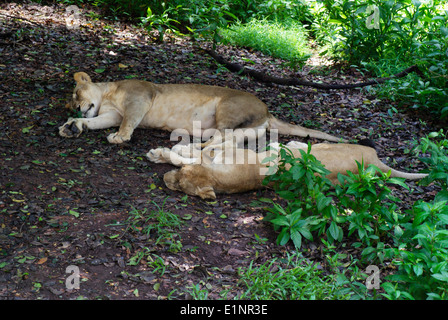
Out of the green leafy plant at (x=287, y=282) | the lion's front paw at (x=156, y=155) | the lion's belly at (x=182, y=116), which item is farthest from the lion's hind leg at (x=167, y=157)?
the green leafy plant at (x=287, y=282)

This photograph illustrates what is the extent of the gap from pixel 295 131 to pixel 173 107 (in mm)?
1480

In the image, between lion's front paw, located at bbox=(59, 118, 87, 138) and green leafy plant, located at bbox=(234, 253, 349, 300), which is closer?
green leafy plant, located at bbox=(234, 253, 349, 300)

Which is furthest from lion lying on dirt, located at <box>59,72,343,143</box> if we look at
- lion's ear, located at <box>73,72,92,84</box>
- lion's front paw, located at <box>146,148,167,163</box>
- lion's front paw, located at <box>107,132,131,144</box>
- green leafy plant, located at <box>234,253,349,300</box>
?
green leafy plant, located at <box>234,253,349,300</box>

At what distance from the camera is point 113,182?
4762 mm

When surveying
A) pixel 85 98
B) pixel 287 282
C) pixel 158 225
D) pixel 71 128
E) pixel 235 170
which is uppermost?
pixel 85 98

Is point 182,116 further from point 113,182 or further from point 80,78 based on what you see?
point 113,182

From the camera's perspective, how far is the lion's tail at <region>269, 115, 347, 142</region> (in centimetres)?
595

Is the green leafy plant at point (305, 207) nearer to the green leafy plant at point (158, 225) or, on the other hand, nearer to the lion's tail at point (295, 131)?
the green leafy plant at point (158, 225)

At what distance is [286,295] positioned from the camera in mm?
3471

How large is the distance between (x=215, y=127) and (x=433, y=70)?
335 centimetres

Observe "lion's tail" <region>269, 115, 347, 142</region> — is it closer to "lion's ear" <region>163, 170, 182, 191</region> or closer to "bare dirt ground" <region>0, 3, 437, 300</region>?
"bare dirt ground" <region>0, 3, 437, 300</region>

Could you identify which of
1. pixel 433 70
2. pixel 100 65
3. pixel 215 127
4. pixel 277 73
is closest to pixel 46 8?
pixel 100 65

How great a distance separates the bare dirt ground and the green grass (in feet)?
2.96

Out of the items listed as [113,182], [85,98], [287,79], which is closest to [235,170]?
[113,182]
